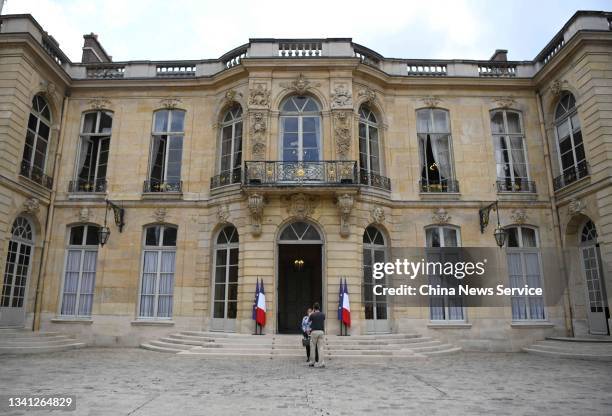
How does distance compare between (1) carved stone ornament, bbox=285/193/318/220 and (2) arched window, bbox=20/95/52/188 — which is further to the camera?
(2) arched window, bbox=20/95/52/188

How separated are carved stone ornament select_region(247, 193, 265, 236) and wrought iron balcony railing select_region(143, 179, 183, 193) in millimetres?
3014

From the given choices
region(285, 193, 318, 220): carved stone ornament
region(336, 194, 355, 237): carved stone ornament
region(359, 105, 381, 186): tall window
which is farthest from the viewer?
region(359, 105, 381, 186): tall window

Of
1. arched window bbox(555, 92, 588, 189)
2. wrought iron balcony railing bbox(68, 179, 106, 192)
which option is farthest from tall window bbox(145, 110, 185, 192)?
arched window bbox(555, 92, 588, 189)

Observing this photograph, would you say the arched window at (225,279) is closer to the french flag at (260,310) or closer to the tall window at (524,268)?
the french flag at (260,310)

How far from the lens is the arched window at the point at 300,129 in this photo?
42.4 feet

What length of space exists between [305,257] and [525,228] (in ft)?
23.8

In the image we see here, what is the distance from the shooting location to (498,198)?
44.6ft

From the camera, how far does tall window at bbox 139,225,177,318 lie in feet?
42.8

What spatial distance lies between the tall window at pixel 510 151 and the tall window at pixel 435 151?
1.54 meters

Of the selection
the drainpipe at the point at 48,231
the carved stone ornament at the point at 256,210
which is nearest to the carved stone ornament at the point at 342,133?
the carved stone ornament at the point at 256,210

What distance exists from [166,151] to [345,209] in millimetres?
6382

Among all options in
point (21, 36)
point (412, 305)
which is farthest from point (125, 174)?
point (412, 305)

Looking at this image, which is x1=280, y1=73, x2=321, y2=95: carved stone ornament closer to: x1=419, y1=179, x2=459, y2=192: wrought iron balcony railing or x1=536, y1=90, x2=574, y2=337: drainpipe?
x1=419, y1=179, x2=459, y2=192: wrought iron balcony railing

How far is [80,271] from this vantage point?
43.8 feet
